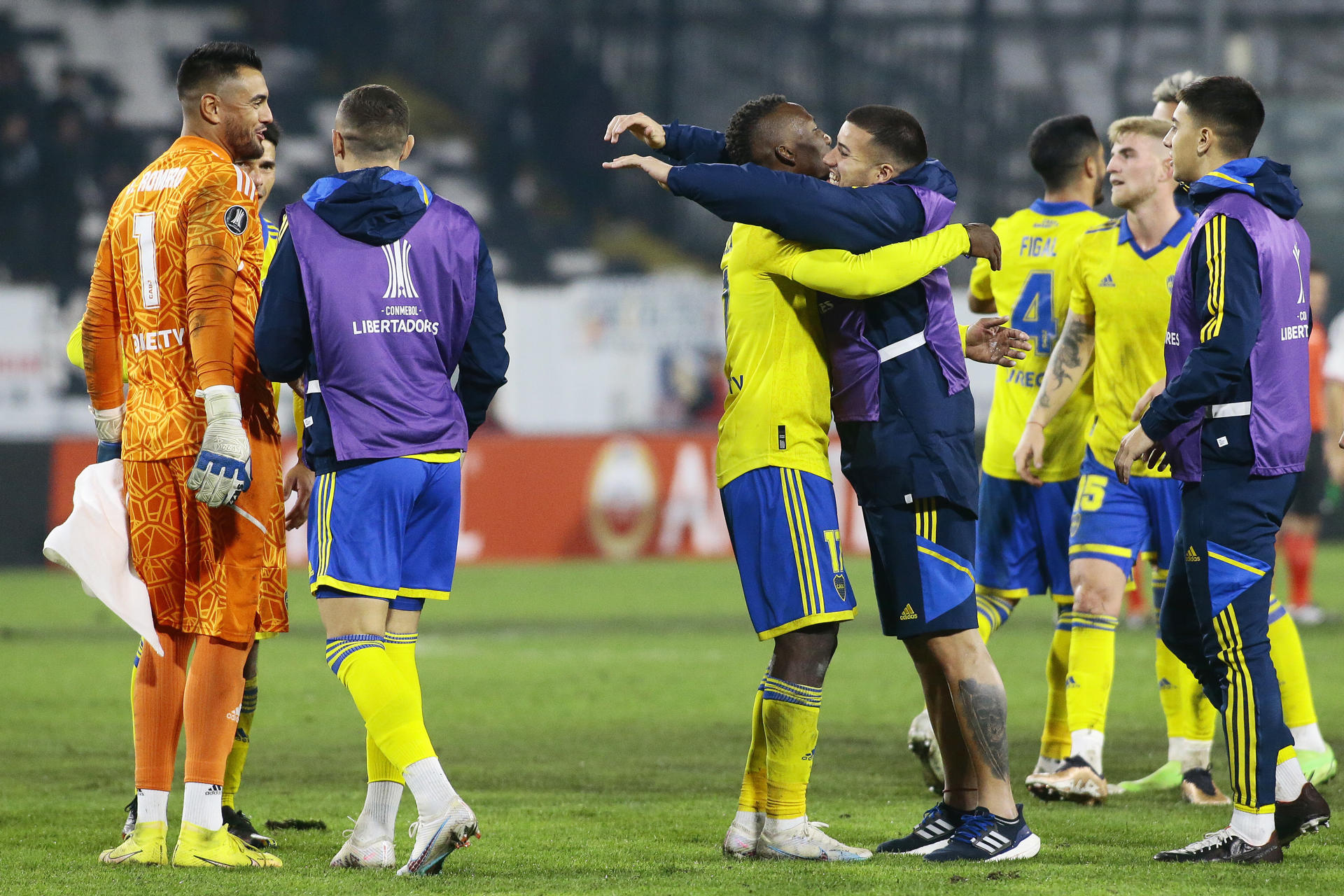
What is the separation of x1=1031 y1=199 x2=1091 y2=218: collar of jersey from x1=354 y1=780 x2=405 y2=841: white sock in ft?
10.9

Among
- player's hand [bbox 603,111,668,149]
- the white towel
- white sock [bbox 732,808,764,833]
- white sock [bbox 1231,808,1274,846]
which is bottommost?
white sock [bbox 732,808,764,833]

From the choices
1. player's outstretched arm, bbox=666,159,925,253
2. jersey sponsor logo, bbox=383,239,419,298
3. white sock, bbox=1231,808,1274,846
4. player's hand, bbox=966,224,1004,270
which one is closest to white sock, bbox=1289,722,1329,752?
white sock, bbox=1231,808,1274,846

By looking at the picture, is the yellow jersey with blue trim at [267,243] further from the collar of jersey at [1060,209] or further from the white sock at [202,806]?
the collar of jersey at [1060,209]

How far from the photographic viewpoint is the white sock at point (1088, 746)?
5555 mm

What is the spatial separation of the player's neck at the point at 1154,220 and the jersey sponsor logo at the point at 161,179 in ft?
10.3

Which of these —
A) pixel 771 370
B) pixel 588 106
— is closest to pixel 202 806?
pixel 771 370

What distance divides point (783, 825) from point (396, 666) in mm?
1096

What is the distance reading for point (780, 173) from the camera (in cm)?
429

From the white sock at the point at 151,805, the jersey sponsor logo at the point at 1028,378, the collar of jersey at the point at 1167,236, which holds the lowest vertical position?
the white sock at the point at 151,805

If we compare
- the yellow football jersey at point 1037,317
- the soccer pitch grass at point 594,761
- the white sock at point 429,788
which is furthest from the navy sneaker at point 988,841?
the yellow football jersey at point 1037,317

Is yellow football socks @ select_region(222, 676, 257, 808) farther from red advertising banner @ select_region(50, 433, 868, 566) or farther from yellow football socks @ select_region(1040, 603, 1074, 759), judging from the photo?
red advertising banner @ select_region(50, 433, 868, 566)

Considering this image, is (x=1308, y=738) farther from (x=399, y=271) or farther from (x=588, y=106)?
(x=588, y=106)

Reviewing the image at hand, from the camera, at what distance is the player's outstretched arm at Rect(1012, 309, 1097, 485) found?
5.84 meters

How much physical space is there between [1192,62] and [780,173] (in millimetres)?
20013
